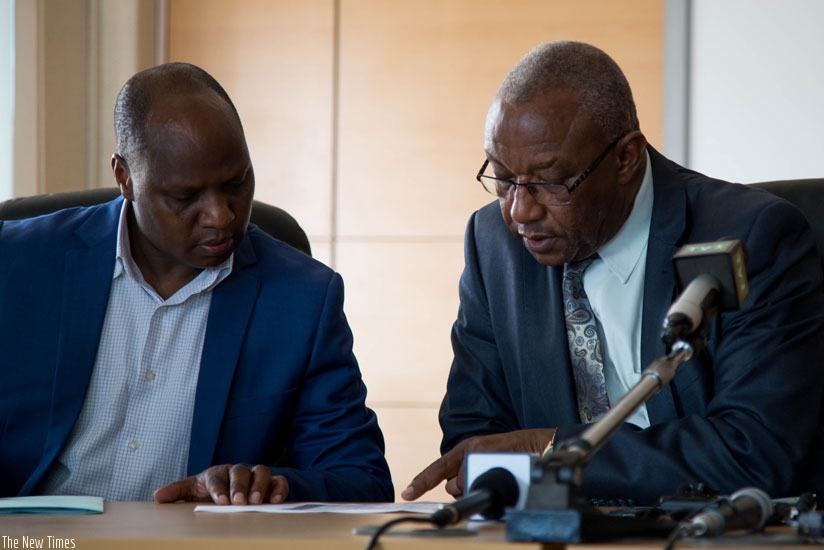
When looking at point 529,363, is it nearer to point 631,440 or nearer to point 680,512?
point 631,440

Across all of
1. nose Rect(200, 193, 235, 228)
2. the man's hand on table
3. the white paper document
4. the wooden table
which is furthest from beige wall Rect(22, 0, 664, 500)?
the wooden table

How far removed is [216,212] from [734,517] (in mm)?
1122

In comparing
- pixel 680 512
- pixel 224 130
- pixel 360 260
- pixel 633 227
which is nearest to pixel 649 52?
pixel 360 260

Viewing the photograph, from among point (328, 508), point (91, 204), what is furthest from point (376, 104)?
point (328, 508)

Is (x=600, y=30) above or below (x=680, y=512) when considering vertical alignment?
above

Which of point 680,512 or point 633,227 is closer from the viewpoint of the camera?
point 680,512

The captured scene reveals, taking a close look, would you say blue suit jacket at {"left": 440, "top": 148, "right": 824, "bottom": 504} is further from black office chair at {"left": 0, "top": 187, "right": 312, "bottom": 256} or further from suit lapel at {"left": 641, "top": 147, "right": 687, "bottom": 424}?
black office chair at {"left": 0, "top": 187, "right": 312, "bottom": 256}

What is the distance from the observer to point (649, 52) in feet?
12.0

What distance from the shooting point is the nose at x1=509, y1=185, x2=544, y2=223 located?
1.92 m

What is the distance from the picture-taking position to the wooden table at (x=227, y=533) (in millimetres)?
1031

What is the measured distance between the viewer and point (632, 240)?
207 cm

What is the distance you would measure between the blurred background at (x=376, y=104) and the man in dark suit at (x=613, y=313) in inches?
61.1

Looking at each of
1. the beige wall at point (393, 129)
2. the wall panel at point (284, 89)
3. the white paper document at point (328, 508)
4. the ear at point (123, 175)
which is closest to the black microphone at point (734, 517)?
the white paper document at point (328, 508)

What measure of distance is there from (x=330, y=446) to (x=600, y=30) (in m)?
2.20
